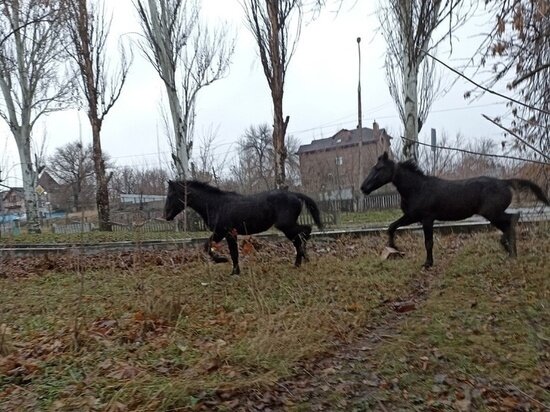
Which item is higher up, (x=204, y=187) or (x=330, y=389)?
(x=204, y=187)

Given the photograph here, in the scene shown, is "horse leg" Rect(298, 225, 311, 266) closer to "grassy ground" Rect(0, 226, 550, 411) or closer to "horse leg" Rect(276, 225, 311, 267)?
"horse leg" Rect(276, 225, 311, 267)

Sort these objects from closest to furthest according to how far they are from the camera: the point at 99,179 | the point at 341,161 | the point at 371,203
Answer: the point at 99,179
the point at 371,203
the point at 341,161

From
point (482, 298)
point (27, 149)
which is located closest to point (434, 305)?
point (482, 298)

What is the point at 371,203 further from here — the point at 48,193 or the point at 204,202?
the point at 48,193

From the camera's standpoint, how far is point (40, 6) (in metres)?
12.7

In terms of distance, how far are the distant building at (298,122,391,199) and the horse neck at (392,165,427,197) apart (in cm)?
114

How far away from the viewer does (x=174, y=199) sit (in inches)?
290

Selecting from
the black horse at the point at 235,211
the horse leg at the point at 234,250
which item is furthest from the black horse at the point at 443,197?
the horse leg at the point at 234,250

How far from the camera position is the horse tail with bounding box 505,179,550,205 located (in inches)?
242

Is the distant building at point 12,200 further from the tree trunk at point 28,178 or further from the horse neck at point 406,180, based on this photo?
the horse neck at point 406,180

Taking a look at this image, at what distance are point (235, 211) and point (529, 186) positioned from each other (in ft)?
15.1

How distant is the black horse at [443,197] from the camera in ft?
22.1

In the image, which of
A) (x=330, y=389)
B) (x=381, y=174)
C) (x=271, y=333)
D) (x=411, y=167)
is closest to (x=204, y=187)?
(x=381, y=174)

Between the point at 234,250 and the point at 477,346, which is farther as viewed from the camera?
the point at 234,250
